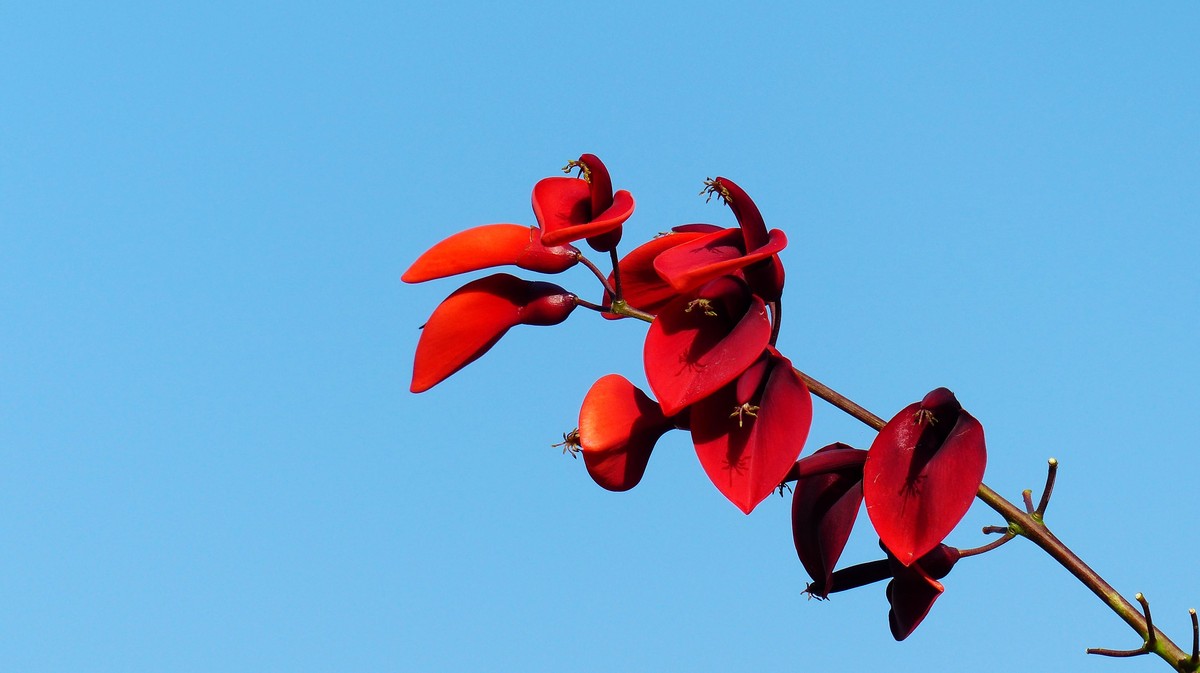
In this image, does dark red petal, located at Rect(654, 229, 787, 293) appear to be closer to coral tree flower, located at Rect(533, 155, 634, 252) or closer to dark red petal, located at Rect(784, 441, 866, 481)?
coral tree flower, located at Rect(533, 155, 634, 252)

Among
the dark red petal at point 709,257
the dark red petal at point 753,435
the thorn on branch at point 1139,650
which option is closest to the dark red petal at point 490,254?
the dark red petal at point 709,257

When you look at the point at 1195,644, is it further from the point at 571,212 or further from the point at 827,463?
the point at 571,212

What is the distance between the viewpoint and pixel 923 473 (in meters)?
1.32

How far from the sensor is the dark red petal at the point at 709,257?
1.32 m

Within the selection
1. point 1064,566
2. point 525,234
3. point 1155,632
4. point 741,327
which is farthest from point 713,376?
point 1155,632

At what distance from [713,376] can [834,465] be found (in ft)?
0.70

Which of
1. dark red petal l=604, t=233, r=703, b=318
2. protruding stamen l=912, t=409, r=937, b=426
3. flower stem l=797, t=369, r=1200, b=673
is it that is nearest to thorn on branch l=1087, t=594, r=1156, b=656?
flower stem l=797, t=369, r=1200, b=673

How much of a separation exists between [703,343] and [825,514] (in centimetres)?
26

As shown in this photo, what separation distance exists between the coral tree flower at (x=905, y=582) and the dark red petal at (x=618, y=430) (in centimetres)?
27

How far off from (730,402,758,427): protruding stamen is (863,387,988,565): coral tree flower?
0.14 metres

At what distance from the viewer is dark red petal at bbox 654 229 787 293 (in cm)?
132

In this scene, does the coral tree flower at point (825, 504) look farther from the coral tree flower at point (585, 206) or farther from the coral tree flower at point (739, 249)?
the coral tree flower at point (585, 206)

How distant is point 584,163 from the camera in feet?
4.89

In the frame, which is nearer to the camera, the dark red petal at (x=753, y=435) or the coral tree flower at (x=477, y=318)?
the dark red petal at (x=753, y=435)
